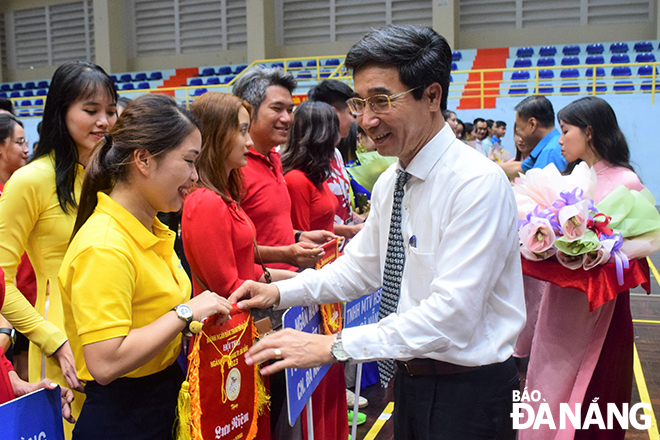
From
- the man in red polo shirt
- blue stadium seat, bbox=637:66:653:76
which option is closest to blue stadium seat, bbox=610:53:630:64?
blue stadium seat, bbox=637:66:653:76

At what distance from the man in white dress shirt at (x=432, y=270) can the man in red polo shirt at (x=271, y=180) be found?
745 mm

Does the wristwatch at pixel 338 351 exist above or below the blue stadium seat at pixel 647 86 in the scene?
below

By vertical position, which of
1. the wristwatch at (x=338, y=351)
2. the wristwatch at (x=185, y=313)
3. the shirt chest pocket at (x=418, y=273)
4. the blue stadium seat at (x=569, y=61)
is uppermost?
the blue stadium seat at (x=569, y=61)

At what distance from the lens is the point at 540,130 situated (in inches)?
173

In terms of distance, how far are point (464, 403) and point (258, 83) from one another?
1742 millimetres

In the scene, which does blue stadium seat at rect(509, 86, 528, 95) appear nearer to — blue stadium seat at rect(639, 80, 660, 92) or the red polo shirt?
blue stadium seat at rect(639, 80, 660, 92)

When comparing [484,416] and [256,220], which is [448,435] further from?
[256,220]

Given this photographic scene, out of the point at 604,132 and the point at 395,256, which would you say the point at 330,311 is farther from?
the point at 604,132

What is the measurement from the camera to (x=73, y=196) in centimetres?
190

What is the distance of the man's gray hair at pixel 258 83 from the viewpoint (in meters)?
2.63

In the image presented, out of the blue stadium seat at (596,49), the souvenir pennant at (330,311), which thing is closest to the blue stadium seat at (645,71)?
the blue stadium seat at (596,49)

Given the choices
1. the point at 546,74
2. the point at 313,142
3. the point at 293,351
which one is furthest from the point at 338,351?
the point at 546,74

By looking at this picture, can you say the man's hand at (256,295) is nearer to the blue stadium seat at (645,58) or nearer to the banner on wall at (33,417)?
the banner on wall at (33,417)

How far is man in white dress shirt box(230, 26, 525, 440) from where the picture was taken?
137cm
